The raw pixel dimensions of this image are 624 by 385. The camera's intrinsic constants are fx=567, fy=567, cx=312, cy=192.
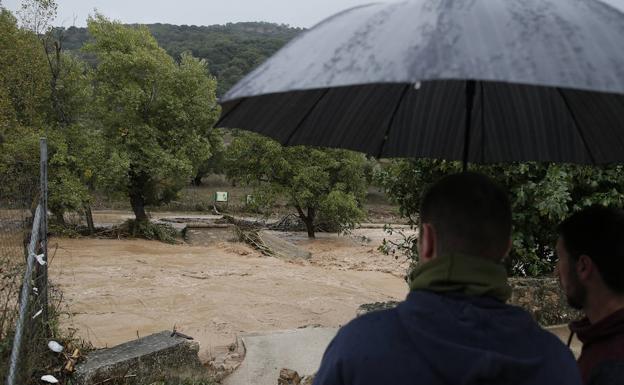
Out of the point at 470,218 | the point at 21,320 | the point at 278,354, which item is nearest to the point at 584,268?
the point at 470,218

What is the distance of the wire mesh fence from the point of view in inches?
161

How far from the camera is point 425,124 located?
2.45 metres

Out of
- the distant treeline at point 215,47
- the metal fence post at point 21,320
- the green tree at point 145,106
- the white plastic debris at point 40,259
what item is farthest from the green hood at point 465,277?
the distant treeline at point 215,47

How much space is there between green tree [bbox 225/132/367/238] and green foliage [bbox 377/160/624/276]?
50.6 ft

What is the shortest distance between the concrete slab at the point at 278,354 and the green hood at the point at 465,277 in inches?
172

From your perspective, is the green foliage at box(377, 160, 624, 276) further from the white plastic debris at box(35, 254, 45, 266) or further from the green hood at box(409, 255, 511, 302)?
the green hood at box(409, 255, 511, 302)

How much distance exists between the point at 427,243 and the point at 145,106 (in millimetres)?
21445

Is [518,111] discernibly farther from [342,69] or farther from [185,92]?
[185,92]

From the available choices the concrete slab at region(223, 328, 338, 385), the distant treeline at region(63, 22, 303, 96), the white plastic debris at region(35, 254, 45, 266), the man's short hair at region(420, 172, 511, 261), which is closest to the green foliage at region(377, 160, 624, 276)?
the concrete slab at region(223, 328, 338, 385)

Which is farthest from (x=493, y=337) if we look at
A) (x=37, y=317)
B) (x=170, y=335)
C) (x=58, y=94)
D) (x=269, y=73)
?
(x=58, y=94)

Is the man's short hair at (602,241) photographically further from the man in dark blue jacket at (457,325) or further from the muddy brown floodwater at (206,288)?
the muddy brown floodwater at (206,288)

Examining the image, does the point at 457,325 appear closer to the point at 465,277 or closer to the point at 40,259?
the point at 465,277

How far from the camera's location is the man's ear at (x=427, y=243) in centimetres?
125

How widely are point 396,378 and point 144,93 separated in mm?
21466
